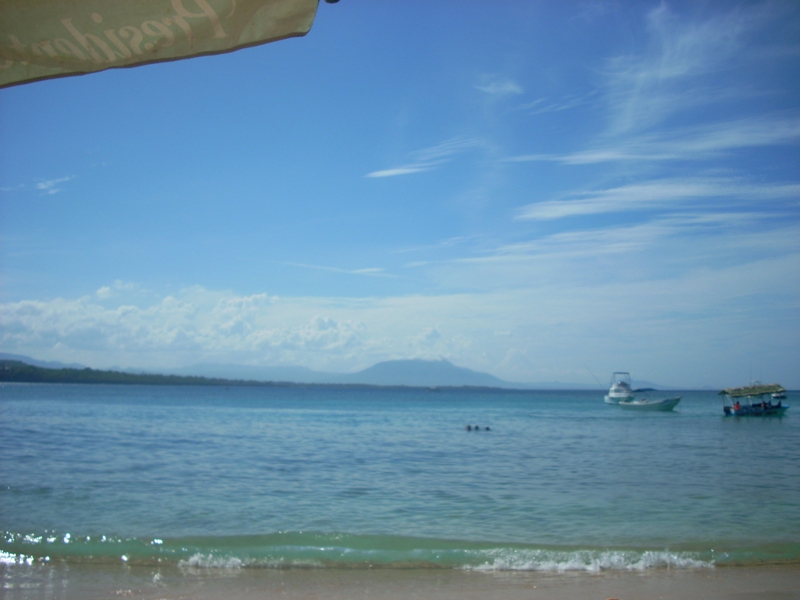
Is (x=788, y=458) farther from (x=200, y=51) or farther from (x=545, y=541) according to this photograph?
(x=200, y=51)

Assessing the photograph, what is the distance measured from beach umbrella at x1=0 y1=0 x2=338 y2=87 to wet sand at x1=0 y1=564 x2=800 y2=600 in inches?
262

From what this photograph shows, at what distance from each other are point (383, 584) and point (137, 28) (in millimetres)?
7416

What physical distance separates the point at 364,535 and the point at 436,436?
2149cm

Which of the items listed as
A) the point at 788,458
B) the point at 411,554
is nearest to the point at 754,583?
the point at 411,554

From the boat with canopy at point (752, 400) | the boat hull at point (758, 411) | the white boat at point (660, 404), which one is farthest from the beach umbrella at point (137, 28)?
the white boat at point (660, 404)

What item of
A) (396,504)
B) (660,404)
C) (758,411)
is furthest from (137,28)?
(660,404)

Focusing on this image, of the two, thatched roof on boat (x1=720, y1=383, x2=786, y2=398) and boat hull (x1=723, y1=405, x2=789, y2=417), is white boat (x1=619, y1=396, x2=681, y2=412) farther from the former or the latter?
thatched roof on boat (x1=720, y1=383, x2=786, y2=398)

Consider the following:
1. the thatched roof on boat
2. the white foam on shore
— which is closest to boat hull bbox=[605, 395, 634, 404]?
the thatched roof on boat

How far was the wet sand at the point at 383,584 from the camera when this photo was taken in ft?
23.6

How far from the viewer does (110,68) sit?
2.11m

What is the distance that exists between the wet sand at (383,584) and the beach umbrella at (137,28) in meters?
6.67

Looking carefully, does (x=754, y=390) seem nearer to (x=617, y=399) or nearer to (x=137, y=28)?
(x=617, y=399)

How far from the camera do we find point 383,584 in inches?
305

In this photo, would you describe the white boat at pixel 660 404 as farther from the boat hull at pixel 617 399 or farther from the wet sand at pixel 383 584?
the wet sand at pixel 383 584
